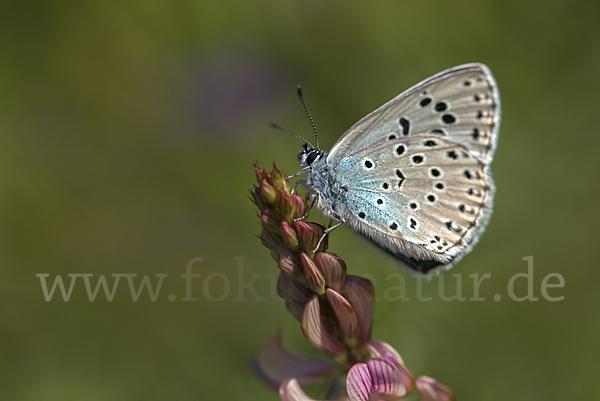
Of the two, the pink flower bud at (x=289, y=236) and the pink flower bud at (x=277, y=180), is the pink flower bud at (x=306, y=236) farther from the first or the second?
the pink flower bud at (x=277, y=180)

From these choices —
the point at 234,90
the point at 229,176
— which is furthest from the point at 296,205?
the point at 234,90

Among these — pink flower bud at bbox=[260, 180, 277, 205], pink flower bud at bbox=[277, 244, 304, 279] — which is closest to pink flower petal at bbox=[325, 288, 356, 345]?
pink flower bud at bbox=[277, 244, 304, 279]

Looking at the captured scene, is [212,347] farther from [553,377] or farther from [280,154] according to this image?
[553,377]

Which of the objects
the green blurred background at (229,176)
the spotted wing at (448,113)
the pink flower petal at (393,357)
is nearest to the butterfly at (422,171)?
the spotted wing at (448,113)

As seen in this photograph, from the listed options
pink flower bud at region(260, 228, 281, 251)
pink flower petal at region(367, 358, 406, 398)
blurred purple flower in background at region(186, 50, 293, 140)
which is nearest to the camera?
pink flower petal at region(367, 358, 406, 398)

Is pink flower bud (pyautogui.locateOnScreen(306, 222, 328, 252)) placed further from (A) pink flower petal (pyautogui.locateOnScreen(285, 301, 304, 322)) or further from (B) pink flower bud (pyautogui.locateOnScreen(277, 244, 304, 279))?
(A) pink flower petal (pyautogui.locateOnScreen(285, 301, 304, 322))

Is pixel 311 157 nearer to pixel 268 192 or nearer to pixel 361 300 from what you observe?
pixel 268 192
